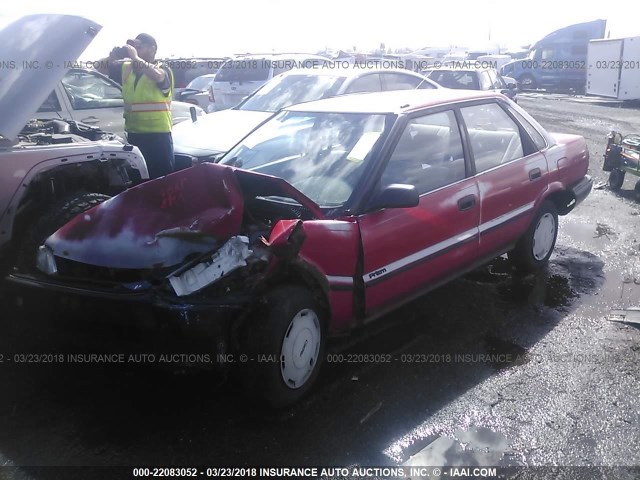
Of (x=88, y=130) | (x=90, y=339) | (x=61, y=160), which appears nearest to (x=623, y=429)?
(x=90, y=339)

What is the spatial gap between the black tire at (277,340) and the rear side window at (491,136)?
6.45ft

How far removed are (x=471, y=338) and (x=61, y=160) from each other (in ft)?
10.4

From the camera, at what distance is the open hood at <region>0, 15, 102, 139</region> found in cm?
405

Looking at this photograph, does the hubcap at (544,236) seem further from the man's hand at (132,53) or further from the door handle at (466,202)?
the man's hand at (132,53)

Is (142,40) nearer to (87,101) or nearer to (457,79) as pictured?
(87,101)

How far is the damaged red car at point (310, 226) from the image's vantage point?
307 centimetres

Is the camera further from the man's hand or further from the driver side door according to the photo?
the driver side door

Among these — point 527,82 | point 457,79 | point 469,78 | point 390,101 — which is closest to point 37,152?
point 390,101

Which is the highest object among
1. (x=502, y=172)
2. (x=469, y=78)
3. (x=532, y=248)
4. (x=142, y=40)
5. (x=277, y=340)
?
(x=142, y=40)

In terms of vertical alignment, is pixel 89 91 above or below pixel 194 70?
above

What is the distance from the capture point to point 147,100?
20.2ft

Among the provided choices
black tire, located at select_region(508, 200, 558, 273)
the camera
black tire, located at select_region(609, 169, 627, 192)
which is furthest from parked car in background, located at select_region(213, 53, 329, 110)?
black tire, located at select_region(508, 200, 558, 273)

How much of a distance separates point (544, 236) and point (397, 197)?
2.38m

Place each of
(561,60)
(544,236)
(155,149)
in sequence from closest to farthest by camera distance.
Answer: (544,236) → (155,149) → (561,60)
